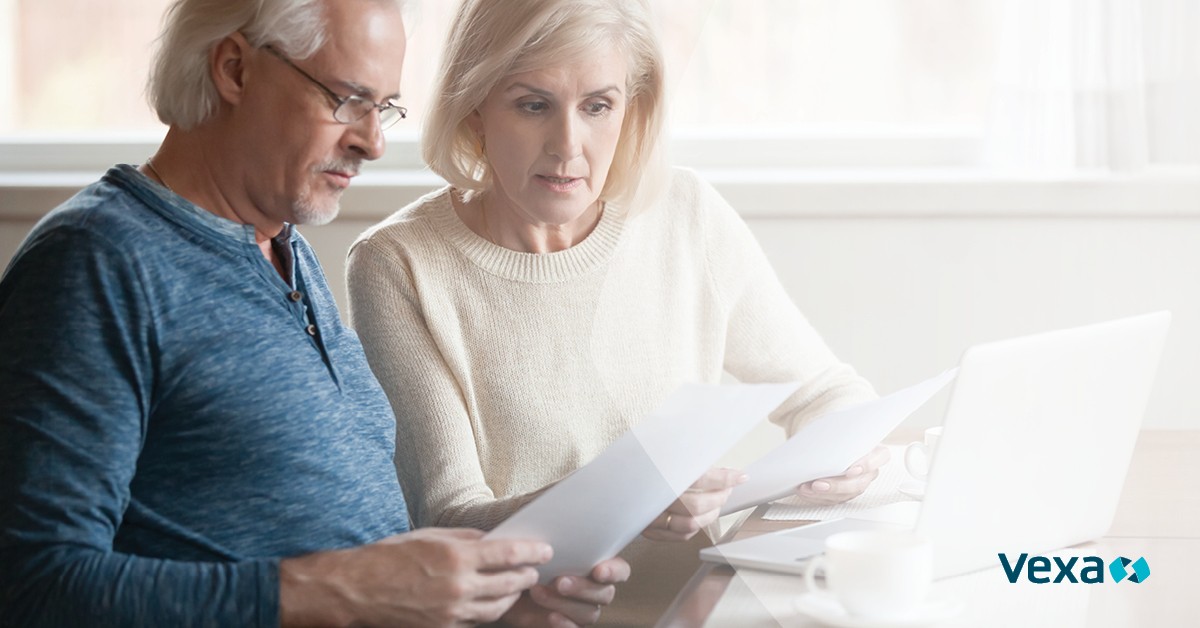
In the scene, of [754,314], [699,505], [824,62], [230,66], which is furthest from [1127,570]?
[230,66]

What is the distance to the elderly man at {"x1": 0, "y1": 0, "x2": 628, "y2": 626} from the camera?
0.88 m

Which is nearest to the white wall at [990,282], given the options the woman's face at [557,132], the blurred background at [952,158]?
the blurred background at [952,158]

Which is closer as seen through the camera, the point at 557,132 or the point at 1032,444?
the point at 1032,444

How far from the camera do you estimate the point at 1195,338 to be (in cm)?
77

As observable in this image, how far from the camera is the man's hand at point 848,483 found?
1.00 m

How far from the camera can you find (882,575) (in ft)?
2.54

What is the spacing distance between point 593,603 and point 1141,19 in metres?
0.64

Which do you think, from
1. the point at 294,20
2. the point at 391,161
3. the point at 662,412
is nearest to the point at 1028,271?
the point at 662,412

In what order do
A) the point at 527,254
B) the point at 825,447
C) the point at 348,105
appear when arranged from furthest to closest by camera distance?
the point at 527,254 < the point at 348,105 < the point at 825,447

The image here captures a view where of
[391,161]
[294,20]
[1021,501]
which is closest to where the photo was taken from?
[1021,501]

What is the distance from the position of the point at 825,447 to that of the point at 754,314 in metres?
0.34

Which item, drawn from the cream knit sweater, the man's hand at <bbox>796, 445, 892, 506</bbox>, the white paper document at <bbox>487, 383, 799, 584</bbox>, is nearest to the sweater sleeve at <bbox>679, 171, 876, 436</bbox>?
the cream knit sweater

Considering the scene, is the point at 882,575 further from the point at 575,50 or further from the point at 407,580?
the point at 575,50

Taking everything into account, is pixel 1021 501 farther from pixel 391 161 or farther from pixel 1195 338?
pixel 391 161
